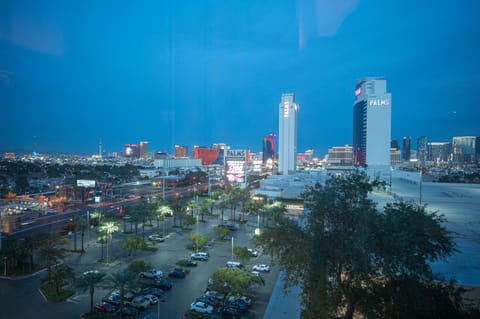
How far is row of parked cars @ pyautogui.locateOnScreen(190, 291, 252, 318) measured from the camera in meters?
13.8

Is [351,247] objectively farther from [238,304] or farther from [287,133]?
[287,133]

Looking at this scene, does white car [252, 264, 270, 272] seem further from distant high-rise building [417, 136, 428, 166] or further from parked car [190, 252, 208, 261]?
distant high-rise building [417, 136, 428, 166]

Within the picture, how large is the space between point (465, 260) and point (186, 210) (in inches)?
1194

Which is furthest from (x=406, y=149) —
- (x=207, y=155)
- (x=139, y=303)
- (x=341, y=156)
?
(x=139, y=303)

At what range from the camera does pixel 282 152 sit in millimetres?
85750

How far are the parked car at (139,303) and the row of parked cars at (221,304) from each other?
2.39 m

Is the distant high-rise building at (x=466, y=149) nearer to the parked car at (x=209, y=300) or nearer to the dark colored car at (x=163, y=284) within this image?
the parked car at (x=209, y=300)

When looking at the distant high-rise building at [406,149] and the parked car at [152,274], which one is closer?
the parked car at [152,274]

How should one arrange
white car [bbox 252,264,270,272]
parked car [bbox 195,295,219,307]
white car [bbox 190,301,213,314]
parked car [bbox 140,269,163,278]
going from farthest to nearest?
white car [bbox 252,264,270,272]
parked car [bbox 140,269,163,278]
parked car [bbox 195,295,219,307]
white car [bbox 190,301,213,314]

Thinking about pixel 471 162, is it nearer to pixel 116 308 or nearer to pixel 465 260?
pixel 465 260

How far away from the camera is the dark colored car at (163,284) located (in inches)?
648

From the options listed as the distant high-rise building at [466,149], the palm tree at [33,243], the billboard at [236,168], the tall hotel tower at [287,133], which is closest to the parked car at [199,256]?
the palm tree at [33,243]

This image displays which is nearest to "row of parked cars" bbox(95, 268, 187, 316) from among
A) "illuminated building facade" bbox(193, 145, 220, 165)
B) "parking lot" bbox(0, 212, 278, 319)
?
"parking lot" bbox(0, 212, 278, 319)

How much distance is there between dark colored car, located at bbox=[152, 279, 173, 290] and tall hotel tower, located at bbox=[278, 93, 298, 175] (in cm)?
7095
